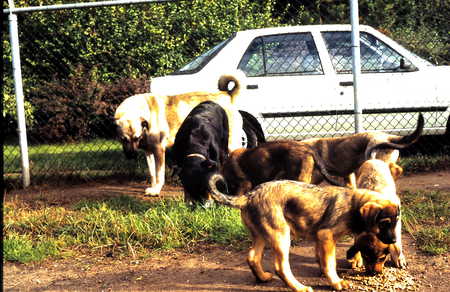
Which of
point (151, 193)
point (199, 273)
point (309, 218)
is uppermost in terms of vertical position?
point (309, 218)

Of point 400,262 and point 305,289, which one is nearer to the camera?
point 305,289

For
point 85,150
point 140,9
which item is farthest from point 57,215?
point 140,9

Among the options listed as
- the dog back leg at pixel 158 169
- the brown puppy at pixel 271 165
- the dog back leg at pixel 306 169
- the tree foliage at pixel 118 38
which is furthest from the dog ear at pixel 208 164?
the tree foliage at pixel 118 38

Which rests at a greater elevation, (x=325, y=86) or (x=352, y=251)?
(x=325, y=86)

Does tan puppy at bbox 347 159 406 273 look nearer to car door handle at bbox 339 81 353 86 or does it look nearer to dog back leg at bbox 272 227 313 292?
dog back leg at bbox 272 227 313 292

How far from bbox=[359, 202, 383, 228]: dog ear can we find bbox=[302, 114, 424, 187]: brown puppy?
1918 mm

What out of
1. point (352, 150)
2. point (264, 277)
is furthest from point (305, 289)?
point (352, 150)

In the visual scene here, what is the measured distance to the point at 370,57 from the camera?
330 inches

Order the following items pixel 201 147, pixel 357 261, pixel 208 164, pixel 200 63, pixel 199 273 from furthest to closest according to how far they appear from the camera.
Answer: pixel 200 63, pixel 201 147, pixel 208 164, pixel 199 273, pixel 357 261

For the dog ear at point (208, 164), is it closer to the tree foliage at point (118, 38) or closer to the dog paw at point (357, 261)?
the dog paw at point (357, 261)

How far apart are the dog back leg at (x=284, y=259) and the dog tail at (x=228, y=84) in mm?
4068

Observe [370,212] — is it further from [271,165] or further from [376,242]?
[271,165]

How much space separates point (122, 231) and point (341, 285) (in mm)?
2269

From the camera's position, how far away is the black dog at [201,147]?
19.7 ft
